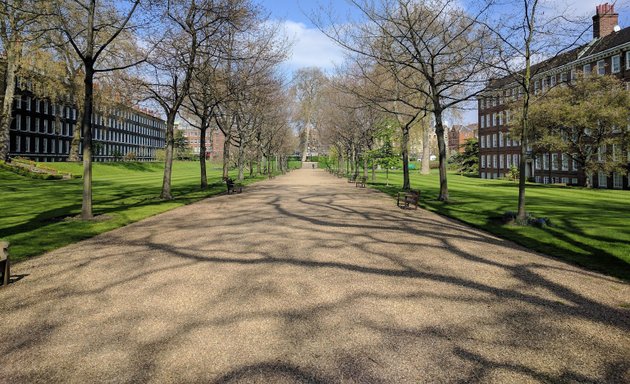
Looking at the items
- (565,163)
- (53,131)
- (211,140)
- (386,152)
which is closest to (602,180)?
(565,163)

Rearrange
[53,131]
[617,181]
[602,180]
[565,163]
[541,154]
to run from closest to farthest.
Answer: [617,181] → [602,180] → [541,154] → [565,163] → [53,131]

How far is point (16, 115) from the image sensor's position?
204ft

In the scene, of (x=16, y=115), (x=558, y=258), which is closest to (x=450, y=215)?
(x=558, y=258)

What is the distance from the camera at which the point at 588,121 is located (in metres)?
34.3

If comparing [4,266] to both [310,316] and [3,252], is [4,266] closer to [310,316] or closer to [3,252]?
[3,252]

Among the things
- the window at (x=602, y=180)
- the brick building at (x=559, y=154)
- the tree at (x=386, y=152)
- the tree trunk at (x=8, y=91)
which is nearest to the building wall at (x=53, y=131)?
the tree trunk at (x=8, y=91)

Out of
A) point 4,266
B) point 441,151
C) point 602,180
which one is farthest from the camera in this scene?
point 602,180

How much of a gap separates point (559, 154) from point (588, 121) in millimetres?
14682

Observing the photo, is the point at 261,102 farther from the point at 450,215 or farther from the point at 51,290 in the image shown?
the point at 51,290

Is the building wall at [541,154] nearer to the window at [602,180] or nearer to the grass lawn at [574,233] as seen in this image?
the window at [602,180]

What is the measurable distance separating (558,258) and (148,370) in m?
8.43

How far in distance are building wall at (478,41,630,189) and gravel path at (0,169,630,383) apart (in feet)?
50.3

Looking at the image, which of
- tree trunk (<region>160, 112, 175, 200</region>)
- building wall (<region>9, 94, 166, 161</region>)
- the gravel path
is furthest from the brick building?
building wall (<region>9, 94, 166, 161</region>)

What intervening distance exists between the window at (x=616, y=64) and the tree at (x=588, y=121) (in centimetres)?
426
